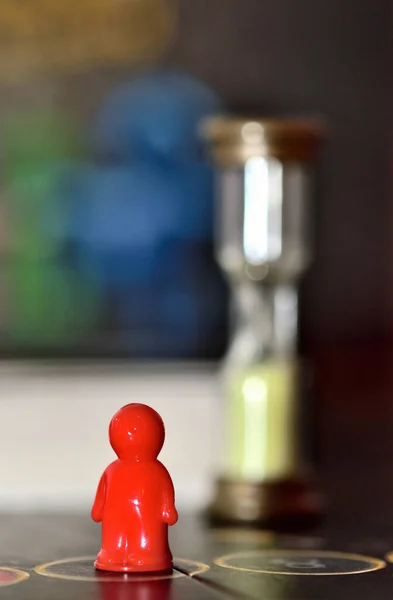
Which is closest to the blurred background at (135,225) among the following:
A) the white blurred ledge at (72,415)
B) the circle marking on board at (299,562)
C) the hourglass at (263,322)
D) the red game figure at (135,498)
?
the white blurred ledge at (72,415)

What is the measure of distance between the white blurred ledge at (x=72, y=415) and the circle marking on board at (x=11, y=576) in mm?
967

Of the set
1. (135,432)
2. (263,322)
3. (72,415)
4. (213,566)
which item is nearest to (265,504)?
(263,322)

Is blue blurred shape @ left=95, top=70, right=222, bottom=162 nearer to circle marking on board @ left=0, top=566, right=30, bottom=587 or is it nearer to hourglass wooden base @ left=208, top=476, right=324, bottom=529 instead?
hourglass wooden base @ left=208, top=476, right=324, bottom=529

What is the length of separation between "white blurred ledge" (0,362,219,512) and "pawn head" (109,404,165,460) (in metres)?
1.03

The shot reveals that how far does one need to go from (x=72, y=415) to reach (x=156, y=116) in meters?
0.53

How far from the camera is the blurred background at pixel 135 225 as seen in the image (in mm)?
1966

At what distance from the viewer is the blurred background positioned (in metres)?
1.97

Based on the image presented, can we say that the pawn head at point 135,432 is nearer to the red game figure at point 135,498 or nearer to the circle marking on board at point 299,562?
the red game figure at point 135,498

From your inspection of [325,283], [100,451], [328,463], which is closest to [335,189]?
[325,283]

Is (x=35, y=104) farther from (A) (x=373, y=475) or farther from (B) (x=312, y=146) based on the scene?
(A) (x=373, y=475)

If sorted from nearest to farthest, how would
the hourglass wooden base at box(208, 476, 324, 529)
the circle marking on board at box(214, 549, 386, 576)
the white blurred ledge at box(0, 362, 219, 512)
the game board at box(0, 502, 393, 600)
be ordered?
the game board at box(0, 502, 393, 600) → the circle marking on board at box(214, 549, 386, 576) → the hourglass wooden base at box(208, 476, 324, 529) → the white blurred ledge at box(0, 362, 219, 512)

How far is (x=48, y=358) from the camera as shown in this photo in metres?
1.97

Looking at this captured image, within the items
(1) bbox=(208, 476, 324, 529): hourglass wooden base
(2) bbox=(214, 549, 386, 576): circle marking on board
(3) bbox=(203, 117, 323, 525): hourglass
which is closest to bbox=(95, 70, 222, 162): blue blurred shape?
(3) bbox=(203, 117, 323, 525): hourglass

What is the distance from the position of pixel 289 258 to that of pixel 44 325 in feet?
2.01
